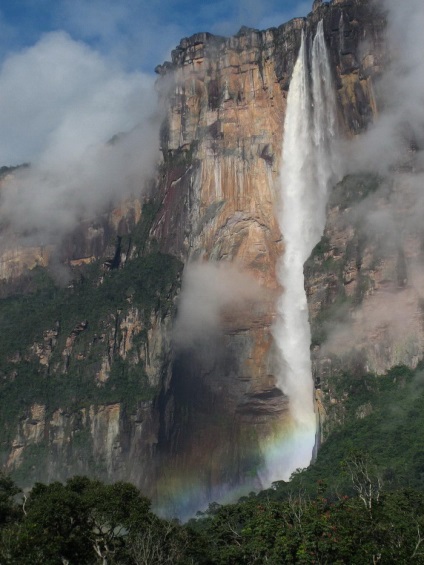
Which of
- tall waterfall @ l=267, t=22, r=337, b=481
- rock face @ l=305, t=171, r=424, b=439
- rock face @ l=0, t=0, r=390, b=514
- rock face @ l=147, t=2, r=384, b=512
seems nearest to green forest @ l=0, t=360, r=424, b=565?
rock face @ l=305, t=171, r=424, b=439

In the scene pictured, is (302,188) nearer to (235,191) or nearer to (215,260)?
(235,191)

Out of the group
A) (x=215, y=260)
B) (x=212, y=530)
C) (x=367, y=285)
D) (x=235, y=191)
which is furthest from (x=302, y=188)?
(x=212, y=530)

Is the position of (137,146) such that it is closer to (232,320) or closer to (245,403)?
(232,320)

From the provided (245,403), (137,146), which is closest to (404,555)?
(245,403)

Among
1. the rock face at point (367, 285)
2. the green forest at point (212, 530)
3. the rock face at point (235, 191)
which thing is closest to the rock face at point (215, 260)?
the rock face at point (235, 191)

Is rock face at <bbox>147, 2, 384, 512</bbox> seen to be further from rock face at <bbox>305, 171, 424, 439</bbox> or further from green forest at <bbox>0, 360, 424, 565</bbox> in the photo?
green forest at <bbox>0, 360, 424, 565</bbox>

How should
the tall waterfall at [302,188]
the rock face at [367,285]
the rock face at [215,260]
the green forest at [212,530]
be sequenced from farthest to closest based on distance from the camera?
1. the tall waterfall at [302,188]
2. the rock face at [215,260]
3. the rock face at [367,285]
4. the green forest at [212,530]

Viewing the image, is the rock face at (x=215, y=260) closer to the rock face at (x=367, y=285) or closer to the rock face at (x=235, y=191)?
the rock face at (x=235, y=191)
